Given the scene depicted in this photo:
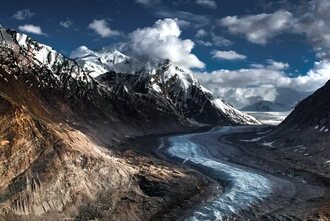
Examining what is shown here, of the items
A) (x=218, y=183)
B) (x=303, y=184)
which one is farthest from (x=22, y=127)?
(x=303, y=184)

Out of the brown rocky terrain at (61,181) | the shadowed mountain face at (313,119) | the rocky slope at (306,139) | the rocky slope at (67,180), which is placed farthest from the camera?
the shadowed mountain face at (313,119)

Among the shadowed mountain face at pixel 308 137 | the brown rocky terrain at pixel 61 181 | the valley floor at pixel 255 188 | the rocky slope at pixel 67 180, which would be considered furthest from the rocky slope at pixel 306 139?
the brown rocky terrain at pixel 61 181

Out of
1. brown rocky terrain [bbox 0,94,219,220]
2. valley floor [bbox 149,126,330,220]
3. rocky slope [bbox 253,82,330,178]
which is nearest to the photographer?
brown rocky terrain [bbox 0,94,219,220]

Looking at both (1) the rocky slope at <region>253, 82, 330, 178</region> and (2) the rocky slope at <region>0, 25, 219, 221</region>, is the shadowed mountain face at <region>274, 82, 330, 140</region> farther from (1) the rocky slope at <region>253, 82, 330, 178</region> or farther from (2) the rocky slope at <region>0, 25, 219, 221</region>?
(2) the rocky slope at <region>0, 25, 219, 221</region>

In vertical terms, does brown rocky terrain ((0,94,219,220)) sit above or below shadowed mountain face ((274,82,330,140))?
below

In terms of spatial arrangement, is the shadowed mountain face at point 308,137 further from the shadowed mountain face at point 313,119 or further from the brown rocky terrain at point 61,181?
the brown rocky terrain at point 61,181

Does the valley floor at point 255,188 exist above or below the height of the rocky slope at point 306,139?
below

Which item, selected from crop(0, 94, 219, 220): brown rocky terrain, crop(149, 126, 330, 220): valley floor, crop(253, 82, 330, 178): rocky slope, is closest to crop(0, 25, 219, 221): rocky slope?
crop(0, 94, 219, 220): brown rocky terrain

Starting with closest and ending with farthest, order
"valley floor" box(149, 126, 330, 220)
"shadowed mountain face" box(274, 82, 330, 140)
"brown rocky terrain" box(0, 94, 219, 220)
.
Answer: "brown rocky terrain" box(0, 94, 219, 220) < "valley floor" box(149, 126, 330, 220) < "shadowed mountain face" box(274, 82, 330, 140)

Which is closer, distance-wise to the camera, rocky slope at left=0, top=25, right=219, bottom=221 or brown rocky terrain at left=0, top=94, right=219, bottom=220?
brown rocky terrain at left=0, top=94, right=219, bottom=220

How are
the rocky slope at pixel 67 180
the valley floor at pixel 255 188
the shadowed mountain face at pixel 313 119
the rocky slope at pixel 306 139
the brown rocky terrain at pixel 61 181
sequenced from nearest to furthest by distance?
the brown rocky terrain at pixel 61 181 → the rocky slope at pixel 67 180 → the valley floor at pixel 255 188 → the rocky slope at pixel 306 139 → the shadowed mountain face at pixel 313 119

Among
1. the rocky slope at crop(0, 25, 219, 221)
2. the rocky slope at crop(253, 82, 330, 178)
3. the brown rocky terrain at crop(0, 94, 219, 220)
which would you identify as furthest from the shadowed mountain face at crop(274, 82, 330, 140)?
the brown rocky terrain at crop(0, 94, 219, 220)
